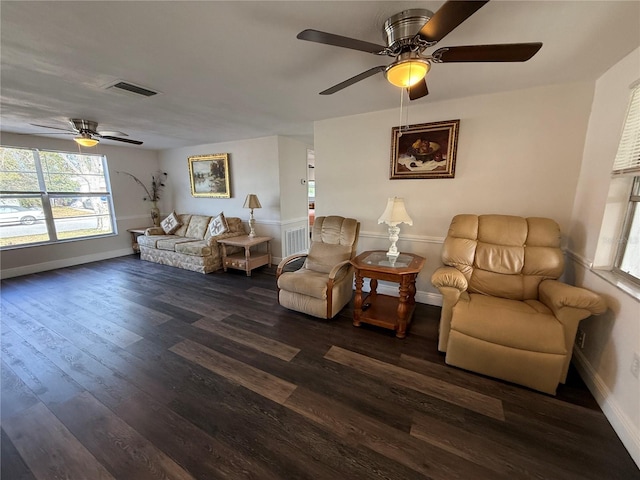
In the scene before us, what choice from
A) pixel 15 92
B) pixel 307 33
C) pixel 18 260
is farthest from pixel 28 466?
pixel 18 260

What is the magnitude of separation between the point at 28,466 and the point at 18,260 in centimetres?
460

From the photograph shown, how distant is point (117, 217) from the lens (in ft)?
17.7

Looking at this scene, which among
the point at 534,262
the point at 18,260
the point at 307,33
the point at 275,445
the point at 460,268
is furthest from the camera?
the point at 18,260

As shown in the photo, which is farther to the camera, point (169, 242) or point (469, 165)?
point (169, 242)

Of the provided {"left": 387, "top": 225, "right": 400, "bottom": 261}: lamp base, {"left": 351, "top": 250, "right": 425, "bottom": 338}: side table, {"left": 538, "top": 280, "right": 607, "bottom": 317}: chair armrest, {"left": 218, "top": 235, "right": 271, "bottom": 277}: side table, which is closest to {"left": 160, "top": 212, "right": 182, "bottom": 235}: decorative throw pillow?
{"left": 218, "top": 235, "right": 271, "bottom": 277}: side table

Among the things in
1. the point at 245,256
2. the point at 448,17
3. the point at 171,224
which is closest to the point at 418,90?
the point at 448,17

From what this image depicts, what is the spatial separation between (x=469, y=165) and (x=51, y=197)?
6.69 metres

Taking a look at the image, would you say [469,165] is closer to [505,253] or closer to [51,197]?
[505,253]

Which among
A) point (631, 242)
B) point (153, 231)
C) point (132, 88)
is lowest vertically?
point (153, 231)

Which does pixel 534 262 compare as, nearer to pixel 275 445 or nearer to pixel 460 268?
pixel 460 268

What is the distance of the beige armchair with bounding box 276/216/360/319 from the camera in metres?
2.68

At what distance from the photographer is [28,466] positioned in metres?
1.32

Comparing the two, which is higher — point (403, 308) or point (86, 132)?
point (86, 132)

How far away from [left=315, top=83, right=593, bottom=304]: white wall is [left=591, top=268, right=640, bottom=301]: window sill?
782 mm
